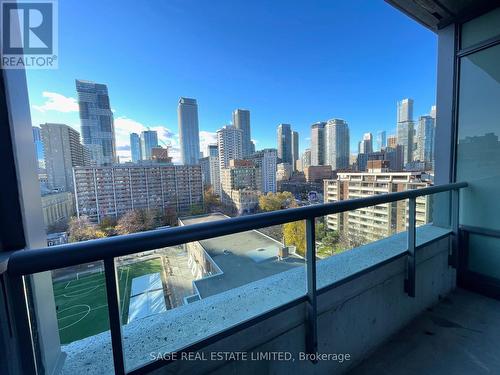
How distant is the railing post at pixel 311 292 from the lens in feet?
4.06

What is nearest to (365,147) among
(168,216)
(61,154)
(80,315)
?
(168,216)

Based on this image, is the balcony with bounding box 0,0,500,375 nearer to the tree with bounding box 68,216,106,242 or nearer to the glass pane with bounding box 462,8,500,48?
the glass pane with bounding box 462,8,500,48

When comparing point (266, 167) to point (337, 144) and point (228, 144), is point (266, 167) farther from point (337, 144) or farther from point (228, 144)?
point (337, 144)

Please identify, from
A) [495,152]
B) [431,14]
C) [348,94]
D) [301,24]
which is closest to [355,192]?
[495,152]

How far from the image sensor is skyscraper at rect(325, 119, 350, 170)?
11.6ft

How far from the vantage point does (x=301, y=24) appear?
234 inches

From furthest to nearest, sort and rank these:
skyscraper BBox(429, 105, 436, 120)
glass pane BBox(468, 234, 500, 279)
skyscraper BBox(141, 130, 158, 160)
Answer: skyscraper BBox(429, 105, 436, 120) < glass pane BBox(468, 234, 500, 279) < skyscraper BBox(141, 130, 158, 160)

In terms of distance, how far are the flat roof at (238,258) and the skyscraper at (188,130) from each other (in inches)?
49.0

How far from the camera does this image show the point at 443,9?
90.9 inches

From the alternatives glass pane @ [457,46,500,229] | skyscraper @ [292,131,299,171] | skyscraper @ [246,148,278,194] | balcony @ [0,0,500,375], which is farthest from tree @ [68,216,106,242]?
glass pane @ [457,46,500,229]

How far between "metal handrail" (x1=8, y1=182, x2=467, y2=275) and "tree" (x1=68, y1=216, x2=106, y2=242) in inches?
10.1

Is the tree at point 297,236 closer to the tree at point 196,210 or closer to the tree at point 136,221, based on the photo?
the tree at point 196,210

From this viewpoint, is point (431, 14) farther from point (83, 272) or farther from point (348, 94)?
point (348, 94)

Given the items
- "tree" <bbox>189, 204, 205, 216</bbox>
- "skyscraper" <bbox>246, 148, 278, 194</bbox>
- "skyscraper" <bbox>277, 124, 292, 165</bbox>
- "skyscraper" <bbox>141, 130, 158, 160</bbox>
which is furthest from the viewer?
"skyscraper" <bbox>277, 124, 292, 165</bbox>
